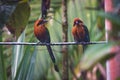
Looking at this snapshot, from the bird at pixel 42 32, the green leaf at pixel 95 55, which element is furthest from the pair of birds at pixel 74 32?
A: the green leaf at pixel 95 55

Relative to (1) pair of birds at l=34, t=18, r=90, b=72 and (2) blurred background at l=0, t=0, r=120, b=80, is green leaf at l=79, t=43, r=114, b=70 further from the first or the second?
(1) pair of birds at l=34, t=18, r=90, b=72

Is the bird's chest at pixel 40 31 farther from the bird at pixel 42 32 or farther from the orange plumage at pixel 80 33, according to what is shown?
the orange plumage at pixel 80 33

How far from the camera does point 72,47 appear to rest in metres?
2.38

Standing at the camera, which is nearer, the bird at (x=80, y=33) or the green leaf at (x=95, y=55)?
the green leaf at (x=95, y=55)

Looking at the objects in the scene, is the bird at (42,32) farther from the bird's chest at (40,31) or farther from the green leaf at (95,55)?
the green leaf at (95,55)

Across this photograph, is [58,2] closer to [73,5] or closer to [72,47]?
[73,5]

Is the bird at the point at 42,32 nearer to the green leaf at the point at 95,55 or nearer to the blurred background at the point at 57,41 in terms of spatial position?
the blurred background at the point at 57,41

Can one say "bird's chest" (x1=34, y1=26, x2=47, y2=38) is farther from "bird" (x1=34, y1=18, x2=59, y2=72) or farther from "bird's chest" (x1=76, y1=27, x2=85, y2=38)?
"bird's chest" (x1=76, y1=27, x2=85, y2=38)

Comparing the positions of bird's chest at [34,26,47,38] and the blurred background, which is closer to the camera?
the blurred background

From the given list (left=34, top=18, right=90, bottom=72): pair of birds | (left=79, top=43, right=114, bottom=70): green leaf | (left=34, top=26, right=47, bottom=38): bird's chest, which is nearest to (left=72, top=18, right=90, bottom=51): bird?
(left=34, top=18, right=90, bottom=72): pair of birds

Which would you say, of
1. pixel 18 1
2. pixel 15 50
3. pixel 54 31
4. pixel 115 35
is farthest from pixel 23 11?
pixel 115 35

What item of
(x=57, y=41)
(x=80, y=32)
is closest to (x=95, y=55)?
(x=80, y=32)

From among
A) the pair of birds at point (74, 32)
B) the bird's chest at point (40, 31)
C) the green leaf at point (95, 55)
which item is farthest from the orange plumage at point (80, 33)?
the green leaf at point (95, 55)

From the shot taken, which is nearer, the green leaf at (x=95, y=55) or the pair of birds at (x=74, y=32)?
the green leaf at (x=95, y=55)
